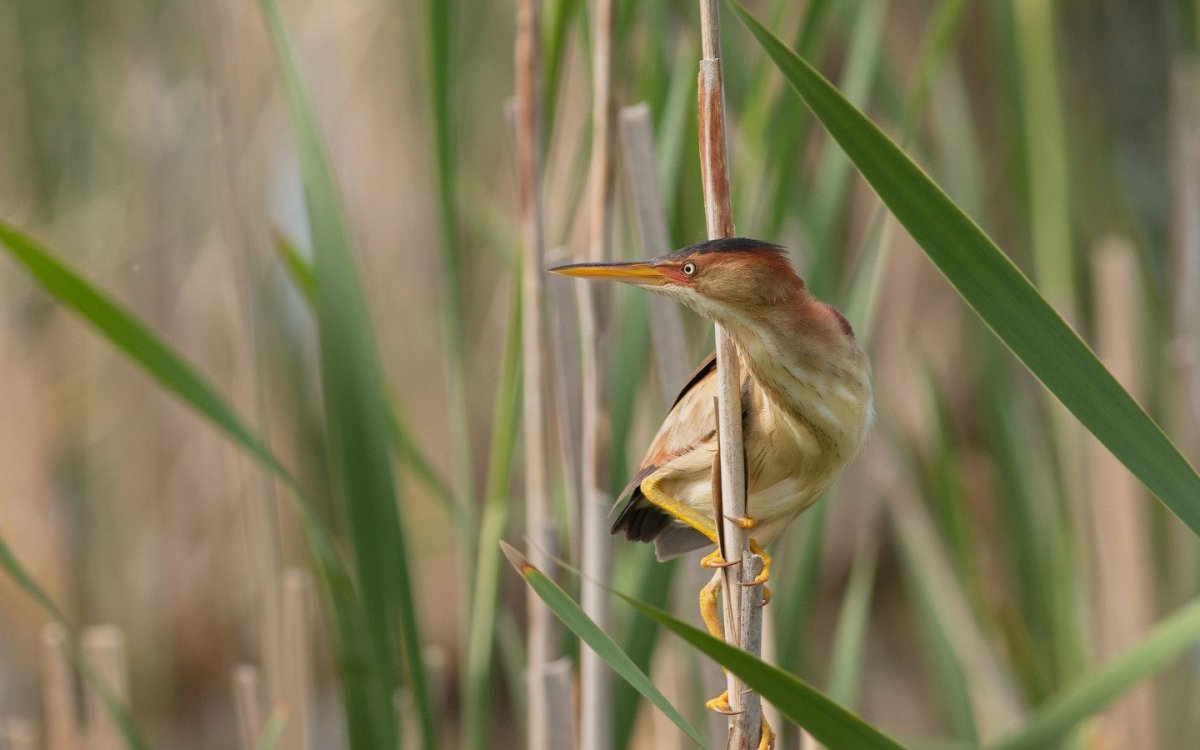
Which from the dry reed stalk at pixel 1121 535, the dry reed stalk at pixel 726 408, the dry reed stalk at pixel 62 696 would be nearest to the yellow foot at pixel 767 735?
the dry reed stalk at pixel 726 408

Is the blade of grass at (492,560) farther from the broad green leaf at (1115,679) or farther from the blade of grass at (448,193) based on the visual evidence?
the broad green leaf at (1115,679)

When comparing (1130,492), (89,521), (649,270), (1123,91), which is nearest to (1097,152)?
(1130,492)

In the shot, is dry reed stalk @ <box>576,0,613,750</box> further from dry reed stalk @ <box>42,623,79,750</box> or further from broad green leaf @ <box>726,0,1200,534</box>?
dry reed stalk @ <box>42,623,79,750</box>

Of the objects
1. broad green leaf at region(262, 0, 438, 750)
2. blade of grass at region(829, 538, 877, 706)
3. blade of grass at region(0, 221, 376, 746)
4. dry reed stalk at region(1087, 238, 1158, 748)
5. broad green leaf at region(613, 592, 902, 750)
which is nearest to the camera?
broad green leaf at region(613, 592, 902, 750)

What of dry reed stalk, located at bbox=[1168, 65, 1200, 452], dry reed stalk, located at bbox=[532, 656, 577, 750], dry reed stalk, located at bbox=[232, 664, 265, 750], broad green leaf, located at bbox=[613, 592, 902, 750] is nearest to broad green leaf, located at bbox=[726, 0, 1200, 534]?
broad green leaf, located at bbox=[613, 592, 902, 750]

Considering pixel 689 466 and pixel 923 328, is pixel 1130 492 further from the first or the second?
pixel 923 328

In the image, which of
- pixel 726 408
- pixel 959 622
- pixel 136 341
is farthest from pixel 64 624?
pixel 959 622
